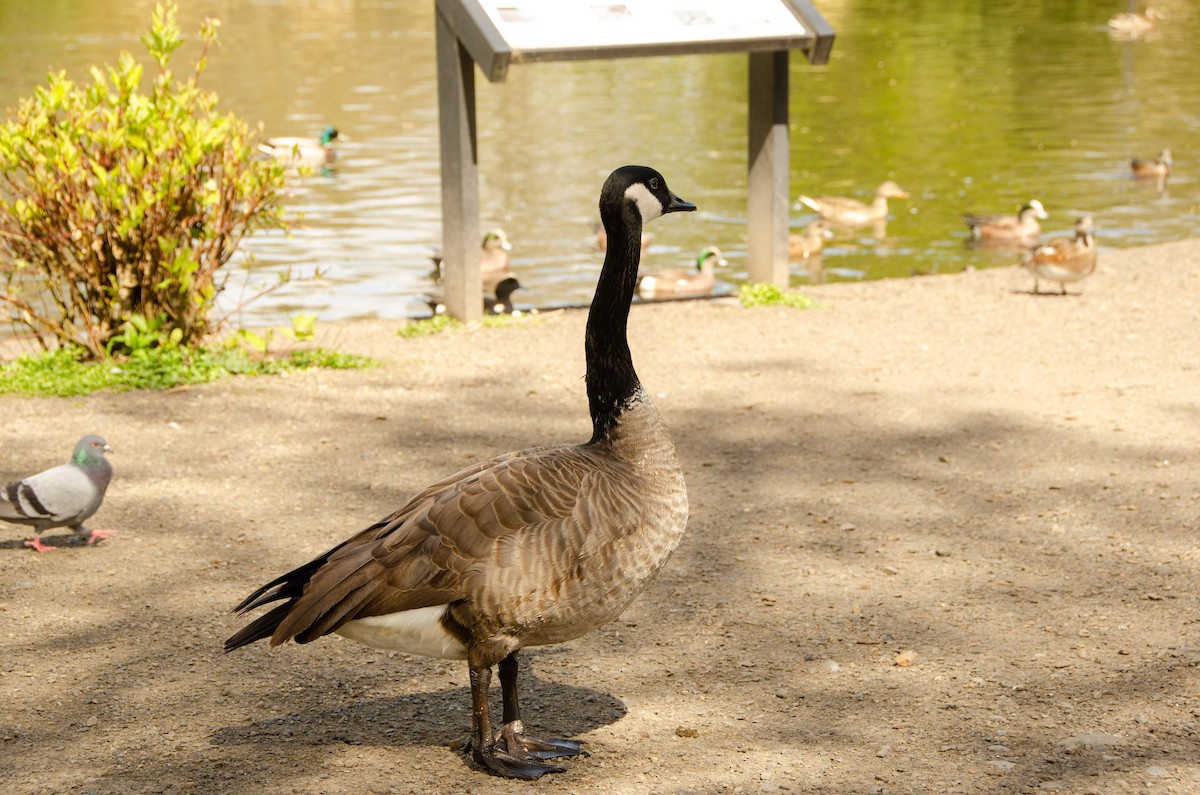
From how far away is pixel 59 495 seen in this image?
19.1 ft

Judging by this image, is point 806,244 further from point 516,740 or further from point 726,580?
point 516,740

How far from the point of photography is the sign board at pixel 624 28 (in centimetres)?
959

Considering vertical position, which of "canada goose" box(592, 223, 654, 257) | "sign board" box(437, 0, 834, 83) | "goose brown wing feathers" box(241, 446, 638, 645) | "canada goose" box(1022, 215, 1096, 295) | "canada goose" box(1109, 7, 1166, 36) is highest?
"canada goose" box(1109, 7, 1166, 36)

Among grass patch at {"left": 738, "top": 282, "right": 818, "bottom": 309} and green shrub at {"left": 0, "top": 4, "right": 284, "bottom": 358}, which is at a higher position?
green shrub at {"left": 0, "top": 4, "right": 284, "bottom": 358}

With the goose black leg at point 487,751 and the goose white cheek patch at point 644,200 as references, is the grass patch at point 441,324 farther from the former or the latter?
the goose black leg at point 487,751

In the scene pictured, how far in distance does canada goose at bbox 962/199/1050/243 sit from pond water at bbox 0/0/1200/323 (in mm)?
292

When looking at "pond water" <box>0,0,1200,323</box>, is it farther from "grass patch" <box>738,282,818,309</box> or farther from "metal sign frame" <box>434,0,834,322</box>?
"grass patch" <box>738,282,818,309</box>

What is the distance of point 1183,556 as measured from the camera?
19.4 feet

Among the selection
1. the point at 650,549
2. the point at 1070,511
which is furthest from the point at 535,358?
the point at 650,549

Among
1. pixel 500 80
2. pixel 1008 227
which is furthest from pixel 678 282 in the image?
pixel 1008 227

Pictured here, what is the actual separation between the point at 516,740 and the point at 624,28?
22.9 ft

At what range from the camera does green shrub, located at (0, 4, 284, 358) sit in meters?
8.22

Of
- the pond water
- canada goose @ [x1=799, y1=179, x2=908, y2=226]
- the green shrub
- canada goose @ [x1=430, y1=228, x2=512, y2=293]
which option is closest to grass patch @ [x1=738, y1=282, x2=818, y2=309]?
the pond water

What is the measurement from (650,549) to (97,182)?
5.52 metres
